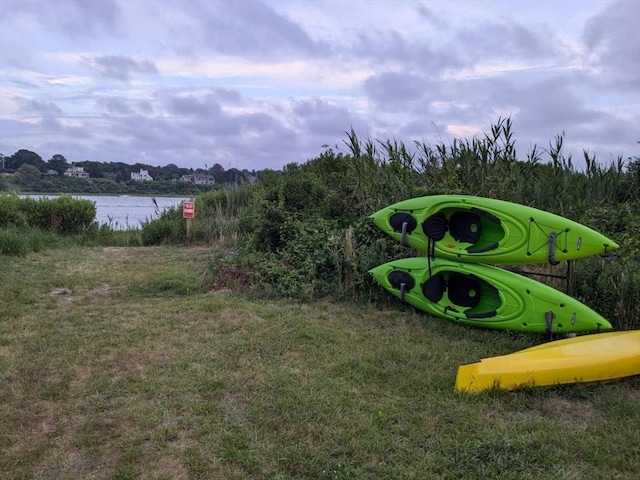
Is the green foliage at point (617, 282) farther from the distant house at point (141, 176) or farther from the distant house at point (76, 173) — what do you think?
the distant house at point (76, 173)

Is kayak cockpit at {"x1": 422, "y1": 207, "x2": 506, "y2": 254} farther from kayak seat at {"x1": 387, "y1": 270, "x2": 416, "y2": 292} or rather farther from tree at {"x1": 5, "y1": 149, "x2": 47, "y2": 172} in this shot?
tree at {"x1": 5, "y1": 149, "x2": 47, "y2": 172}

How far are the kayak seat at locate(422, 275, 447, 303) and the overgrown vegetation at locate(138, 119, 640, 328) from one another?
785mm

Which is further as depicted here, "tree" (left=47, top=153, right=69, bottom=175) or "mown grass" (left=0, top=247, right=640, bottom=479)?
"tree" (left=47, top=153, right=69, bottom=175)

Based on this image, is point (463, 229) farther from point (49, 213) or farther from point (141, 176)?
point (141, 176)

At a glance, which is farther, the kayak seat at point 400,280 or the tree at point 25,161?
the tree at point 25,161

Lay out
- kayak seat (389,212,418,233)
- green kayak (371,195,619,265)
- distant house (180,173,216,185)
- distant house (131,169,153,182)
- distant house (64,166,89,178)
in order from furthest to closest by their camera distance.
A: distant house (131,169,153,182)
distant house (64,166,89,178)
distant house (180,173,216,185)
kayak seat (389,212,418,233)
green kayak (371,195,619,265)

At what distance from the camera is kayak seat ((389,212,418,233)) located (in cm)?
521

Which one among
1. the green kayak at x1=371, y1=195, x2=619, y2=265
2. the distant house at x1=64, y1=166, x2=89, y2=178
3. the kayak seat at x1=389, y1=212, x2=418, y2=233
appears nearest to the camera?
the green kayak at x1=371, y1=195, x2=619, y2=265

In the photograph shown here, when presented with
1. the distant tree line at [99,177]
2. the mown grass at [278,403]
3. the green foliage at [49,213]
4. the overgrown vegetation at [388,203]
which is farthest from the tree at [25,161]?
the mown grass at [278,403]

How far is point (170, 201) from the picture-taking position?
13328 millimetres

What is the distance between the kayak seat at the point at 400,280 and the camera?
5.27 m

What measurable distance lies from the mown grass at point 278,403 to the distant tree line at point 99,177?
29.2ft

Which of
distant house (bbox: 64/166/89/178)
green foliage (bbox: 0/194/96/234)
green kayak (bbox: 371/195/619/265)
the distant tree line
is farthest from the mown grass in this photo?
distant house (bbox: 64/166/89/178)

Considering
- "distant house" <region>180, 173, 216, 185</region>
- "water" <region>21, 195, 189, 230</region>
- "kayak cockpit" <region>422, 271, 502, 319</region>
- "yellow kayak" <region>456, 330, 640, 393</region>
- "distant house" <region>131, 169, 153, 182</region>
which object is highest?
"distant house" <region>131, 169, 153, 182</region>
